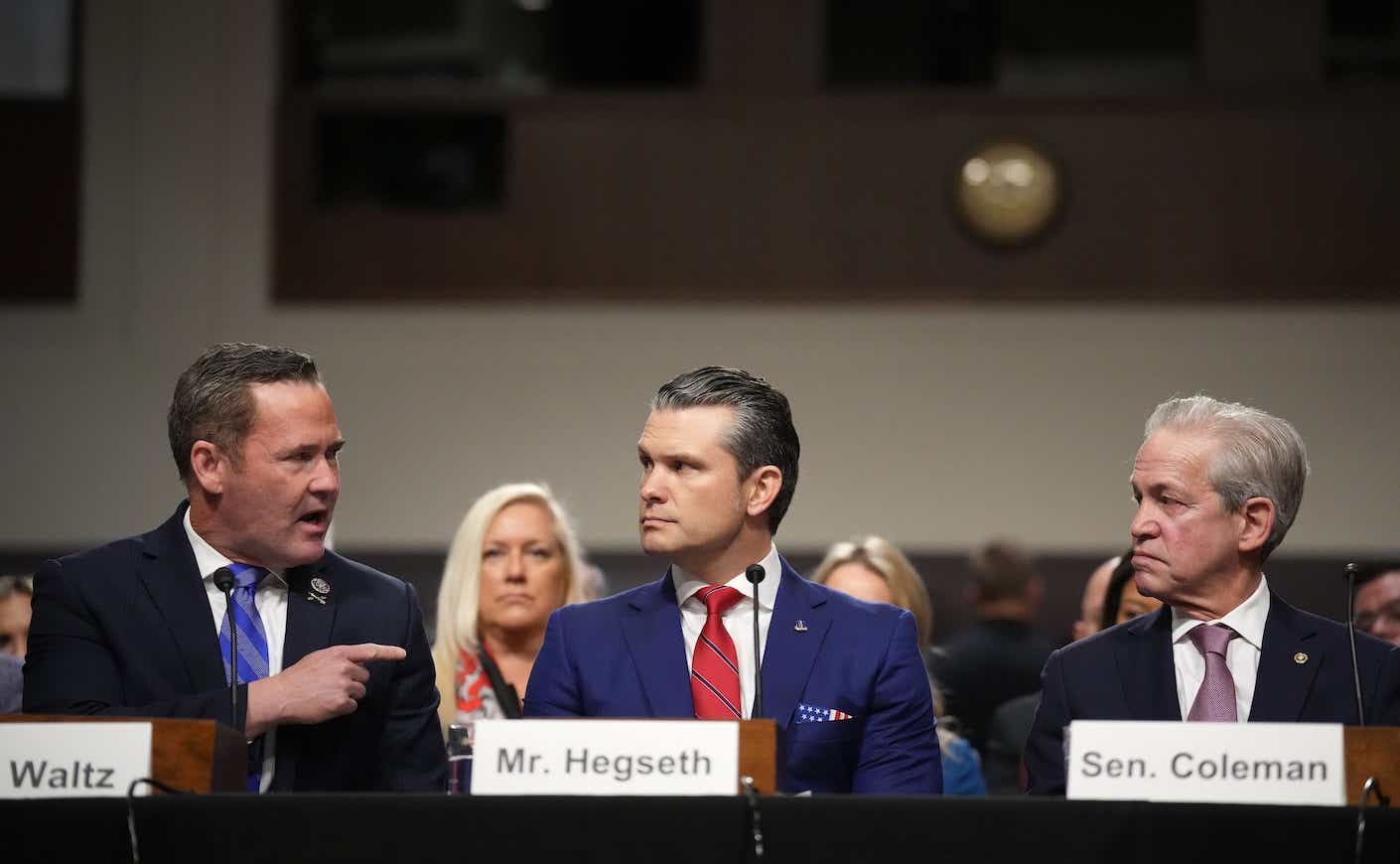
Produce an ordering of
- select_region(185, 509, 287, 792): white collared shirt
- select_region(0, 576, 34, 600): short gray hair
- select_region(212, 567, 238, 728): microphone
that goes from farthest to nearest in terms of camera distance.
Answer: select_region(0, 576, 34, 600): short gray hair < select_region(185, 509, 287, 792): white collared shirt < select_region(212, 567, 238, 728): microphone

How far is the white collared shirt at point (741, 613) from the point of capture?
2838mm

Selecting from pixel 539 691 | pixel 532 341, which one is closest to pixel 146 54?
pixel 532 341

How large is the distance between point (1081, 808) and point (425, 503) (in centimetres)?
517

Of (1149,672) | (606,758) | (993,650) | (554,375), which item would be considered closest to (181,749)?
(606,758)

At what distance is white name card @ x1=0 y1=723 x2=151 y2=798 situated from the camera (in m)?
2.21

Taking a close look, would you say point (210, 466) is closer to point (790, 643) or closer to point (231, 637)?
point (231, 637)

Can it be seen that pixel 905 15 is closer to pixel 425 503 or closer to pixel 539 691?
pixel 425 503

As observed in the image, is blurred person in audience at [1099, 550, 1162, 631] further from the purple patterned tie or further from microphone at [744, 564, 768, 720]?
microphone at [744, 564, 768, 720]

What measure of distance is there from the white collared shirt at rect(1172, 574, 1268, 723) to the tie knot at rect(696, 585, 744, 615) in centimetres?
71

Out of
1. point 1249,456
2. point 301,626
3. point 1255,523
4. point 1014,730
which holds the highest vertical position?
point 1249,456

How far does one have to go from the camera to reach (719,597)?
2.86m

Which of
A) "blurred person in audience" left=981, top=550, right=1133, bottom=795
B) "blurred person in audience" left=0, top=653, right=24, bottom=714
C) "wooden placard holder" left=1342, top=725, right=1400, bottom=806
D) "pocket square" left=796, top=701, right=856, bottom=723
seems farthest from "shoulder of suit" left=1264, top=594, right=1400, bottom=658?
"blurred person in audience" left=0, top=653, right=24, bottom=714

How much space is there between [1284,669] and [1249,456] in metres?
0.34

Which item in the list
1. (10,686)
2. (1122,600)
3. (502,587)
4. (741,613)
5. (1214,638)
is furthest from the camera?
(502,587)
